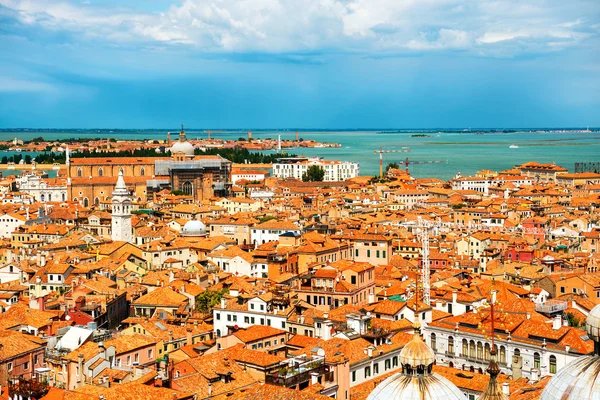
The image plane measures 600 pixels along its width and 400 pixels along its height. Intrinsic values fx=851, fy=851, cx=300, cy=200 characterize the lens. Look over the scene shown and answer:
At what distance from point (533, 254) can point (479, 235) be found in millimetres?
4389

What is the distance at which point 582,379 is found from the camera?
6059 mm

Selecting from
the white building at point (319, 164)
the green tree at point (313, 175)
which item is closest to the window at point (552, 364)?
the green tree at point (313, 175)

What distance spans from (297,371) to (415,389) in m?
5.25

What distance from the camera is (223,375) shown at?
44.7 ft

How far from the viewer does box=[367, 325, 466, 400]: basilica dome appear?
24.7ft

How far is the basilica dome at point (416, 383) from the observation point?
754 centimetres

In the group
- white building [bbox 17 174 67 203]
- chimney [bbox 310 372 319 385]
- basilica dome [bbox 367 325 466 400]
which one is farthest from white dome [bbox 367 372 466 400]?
white building [bbox 17 174 67 203]

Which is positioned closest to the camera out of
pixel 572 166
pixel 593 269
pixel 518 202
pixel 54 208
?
pixel 593 269

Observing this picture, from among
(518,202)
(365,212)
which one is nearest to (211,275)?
(365,212)

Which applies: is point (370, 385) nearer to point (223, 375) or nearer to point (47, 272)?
point (223, 375)

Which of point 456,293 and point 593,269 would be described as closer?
point 456,293

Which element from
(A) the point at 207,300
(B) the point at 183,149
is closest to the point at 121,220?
(A) the point at 207,300

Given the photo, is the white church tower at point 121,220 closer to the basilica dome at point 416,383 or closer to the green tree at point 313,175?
the basilica dome at point 416,383

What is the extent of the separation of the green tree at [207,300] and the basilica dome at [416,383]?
14039 mm
